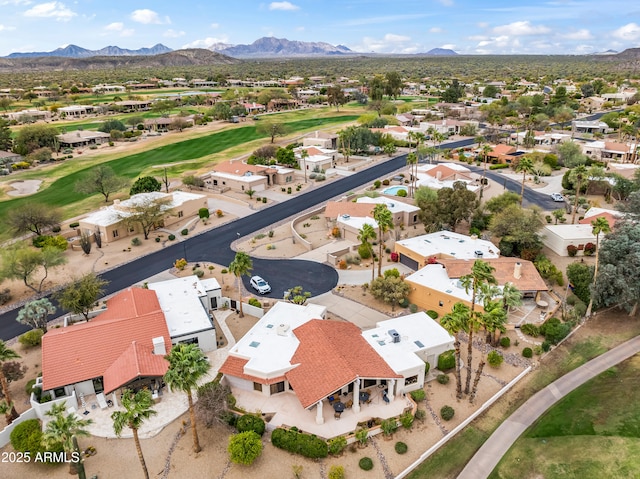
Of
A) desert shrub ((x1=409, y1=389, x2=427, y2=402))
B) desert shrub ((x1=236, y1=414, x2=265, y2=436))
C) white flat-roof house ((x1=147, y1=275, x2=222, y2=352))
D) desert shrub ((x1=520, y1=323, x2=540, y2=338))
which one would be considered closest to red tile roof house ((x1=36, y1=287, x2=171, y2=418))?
white flat-roof house ((x1=147, y1=275, x2=222, y2=352))

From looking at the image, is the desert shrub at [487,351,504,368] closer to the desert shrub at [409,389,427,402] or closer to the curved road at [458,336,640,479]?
the curved road at [458,336,640,479]

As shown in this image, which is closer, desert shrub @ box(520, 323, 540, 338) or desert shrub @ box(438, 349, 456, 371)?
desert shrub @ box(438, 349, 456, 371)

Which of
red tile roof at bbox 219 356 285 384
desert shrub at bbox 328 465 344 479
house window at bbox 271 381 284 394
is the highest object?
red tile roof at bbox 219 356 285 384

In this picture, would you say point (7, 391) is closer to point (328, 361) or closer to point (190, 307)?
point (190, 307)

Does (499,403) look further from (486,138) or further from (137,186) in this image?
(486,138)

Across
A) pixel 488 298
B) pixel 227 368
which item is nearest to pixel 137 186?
pixel 227 368

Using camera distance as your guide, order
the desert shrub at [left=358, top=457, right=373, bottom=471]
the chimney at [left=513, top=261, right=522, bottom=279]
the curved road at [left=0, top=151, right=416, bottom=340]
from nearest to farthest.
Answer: the desert shrub at [left=358, top=457, right=373, bottom=471]
the chimney at [left=513, top=261, right=522, bottom=279]
the curved road at [left=0, top=151, right=416, bottom=340]

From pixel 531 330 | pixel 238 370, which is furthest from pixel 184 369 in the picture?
pixel 531 330
